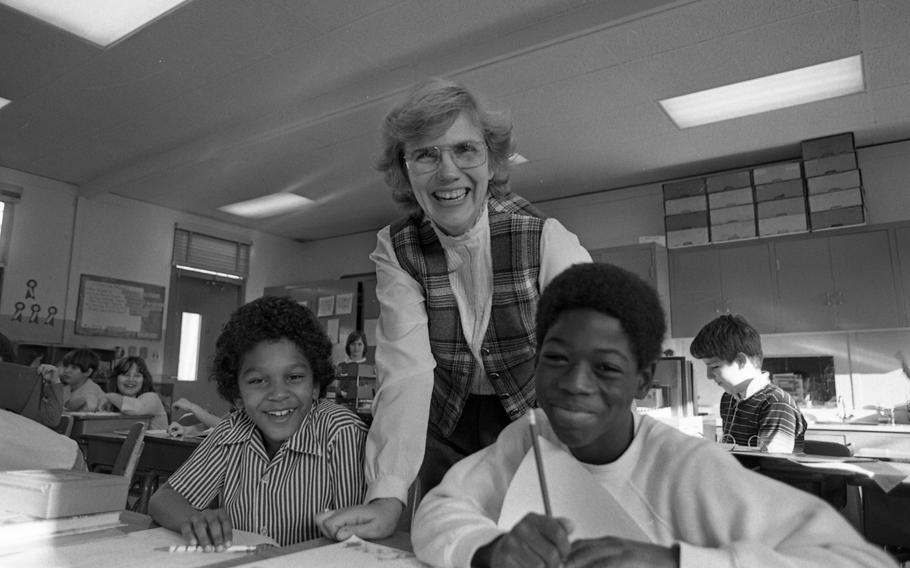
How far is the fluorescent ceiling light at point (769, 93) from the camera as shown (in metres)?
3.59

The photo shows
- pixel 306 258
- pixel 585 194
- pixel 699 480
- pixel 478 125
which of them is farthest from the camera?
pixel 306 258

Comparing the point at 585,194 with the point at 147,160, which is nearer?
the point at 147,160

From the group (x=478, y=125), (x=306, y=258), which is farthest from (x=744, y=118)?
(x=306, y=258)

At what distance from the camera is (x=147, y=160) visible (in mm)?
5246

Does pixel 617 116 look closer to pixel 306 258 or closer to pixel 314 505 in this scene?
pixel 314 505

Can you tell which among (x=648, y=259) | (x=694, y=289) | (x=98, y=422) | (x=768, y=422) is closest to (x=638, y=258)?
(x=648, y=259)

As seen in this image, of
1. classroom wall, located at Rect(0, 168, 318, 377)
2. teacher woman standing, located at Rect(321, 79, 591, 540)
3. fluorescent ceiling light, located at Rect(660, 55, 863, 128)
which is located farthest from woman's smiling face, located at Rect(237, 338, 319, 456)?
classroom wall, located at Rect(0, 168, 318, 377)

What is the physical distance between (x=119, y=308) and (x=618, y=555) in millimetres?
6363

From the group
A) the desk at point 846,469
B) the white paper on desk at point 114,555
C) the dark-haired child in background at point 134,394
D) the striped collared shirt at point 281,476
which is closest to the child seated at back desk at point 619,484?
the white paper on desk at point 114,555

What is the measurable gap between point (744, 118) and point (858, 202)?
951mm

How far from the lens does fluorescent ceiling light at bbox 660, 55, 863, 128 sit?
359cm

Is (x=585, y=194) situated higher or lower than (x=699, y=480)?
higher

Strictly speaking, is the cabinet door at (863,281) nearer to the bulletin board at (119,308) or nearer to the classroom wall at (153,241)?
the classroom wall at (153,241)

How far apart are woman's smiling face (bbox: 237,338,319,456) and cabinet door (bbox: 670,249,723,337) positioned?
4007mm
